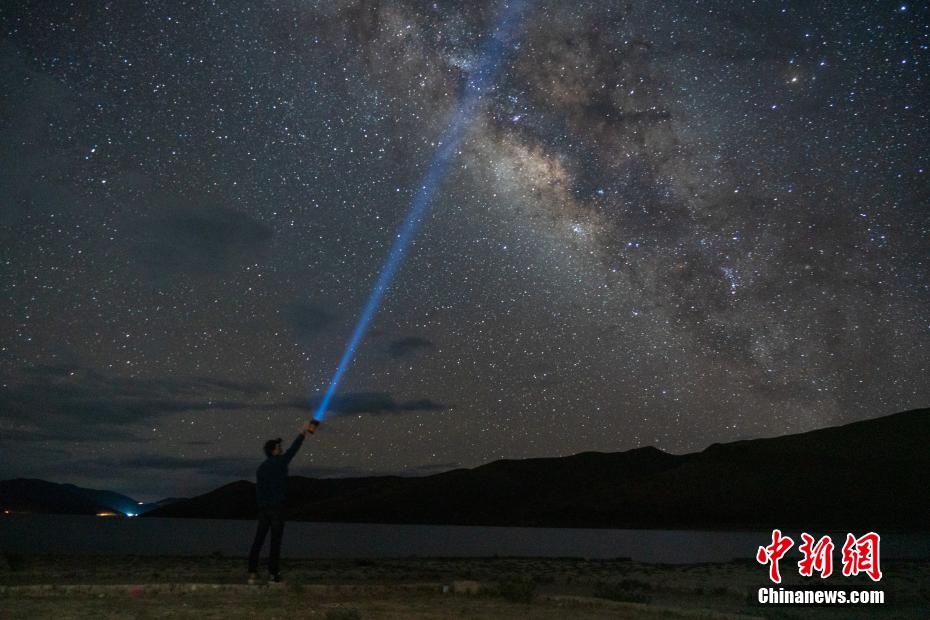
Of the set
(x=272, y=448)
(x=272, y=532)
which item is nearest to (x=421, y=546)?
(x=272, y=532)

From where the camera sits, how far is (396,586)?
13195 mm

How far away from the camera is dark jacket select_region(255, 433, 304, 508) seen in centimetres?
1198

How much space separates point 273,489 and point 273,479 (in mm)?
153

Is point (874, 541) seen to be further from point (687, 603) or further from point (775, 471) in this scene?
point (775, 471)

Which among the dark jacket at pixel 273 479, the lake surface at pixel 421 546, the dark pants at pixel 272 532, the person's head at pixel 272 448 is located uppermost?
the person's head at pixel 272 448

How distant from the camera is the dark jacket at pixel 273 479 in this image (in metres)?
12.0

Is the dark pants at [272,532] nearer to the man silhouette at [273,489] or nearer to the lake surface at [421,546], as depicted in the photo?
the man silhouette at [273,489]

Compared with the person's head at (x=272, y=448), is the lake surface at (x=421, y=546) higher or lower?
lower

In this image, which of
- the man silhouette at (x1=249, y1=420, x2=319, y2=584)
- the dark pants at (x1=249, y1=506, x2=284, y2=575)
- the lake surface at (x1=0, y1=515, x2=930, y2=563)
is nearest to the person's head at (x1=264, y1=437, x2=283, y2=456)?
the man silhouette at (x1=249, y1=420, x2=319, y2=584)

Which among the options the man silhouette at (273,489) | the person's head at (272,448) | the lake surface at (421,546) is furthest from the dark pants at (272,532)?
the lake surface at (421,546)

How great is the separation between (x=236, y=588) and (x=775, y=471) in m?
190

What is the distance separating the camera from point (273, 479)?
1204 centimetres

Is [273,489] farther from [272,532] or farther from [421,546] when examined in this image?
[421,546]

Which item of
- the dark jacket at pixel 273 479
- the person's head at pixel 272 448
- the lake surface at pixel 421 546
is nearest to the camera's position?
the dark jacket at pixel 273 479
